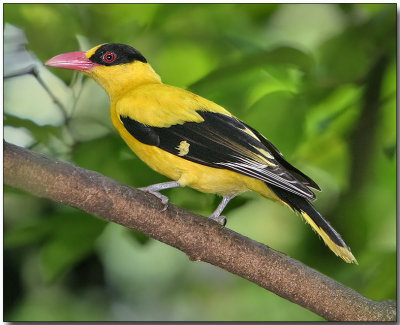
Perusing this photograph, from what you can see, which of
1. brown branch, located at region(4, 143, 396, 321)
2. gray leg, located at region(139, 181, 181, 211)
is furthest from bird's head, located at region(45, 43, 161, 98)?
brown branch, located at region(4, 143, 396, 321)

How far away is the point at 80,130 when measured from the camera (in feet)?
7.45

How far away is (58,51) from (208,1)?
1.94ft

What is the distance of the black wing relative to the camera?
189 centimetres

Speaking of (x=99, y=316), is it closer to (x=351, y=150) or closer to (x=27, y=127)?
(x=27, y=127)

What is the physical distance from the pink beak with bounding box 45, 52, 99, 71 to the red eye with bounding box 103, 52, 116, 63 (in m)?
0.04

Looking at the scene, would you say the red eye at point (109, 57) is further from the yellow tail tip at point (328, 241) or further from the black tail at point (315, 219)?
the yellow tail tip at point (328, 241)

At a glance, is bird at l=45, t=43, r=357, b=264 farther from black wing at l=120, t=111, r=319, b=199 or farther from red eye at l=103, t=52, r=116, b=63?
red eye at l=103, t=52, r=116, b=63

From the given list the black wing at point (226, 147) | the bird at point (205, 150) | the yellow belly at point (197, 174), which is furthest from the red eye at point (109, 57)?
the yellow belly at point (197, 174)

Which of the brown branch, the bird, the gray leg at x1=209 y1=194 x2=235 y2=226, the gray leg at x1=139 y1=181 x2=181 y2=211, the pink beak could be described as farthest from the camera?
the pink beak

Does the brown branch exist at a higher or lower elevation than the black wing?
lower

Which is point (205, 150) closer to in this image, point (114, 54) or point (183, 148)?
point (183, 148)

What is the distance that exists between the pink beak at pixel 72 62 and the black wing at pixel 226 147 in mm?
301

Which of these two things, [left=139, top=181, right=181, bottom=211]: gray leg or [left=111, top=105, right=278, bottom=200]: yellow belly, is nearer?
[left=139, top=181, right=181, bottom=211]: gray leg

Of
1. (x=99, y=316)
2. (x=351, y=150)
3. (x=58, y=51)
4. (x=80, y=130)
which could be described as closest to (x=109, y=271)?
(x=99, y=316)
